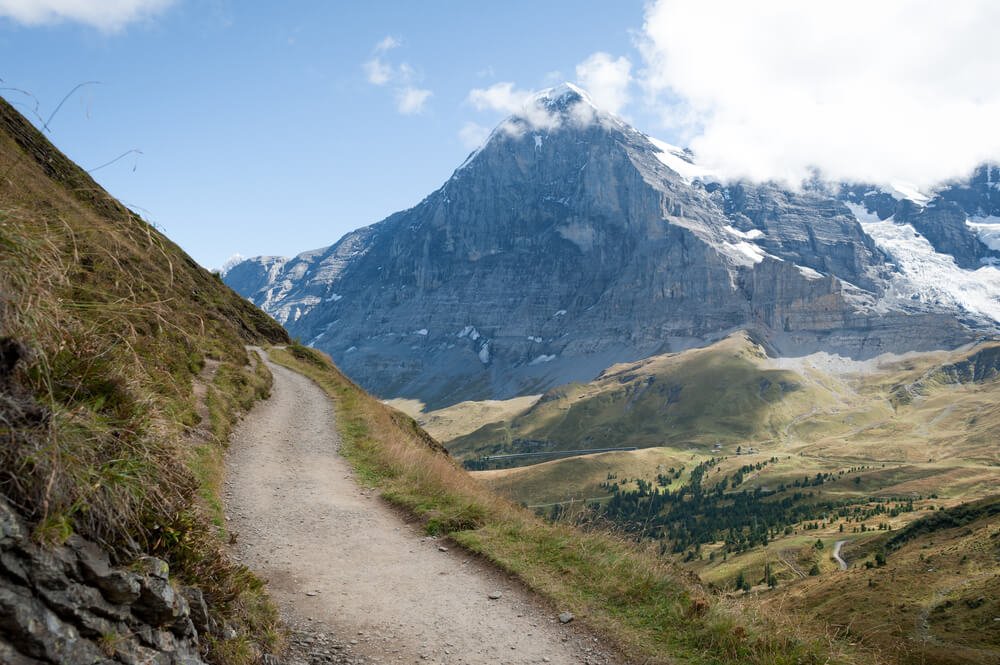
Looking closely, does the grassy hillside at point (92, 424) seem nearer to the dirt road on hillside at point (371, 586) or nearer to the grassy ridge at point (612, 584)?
→ the dirt road on hillside at point (371, 586)

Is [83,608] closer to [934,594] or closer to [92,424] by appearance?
[92,424]

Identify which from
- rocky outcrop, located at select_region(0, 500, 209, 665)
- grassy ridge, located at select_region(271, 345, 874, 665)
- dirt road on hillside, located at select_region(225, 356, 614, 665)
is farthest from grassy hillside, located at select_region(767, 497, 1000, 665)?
rocky outcrop, located at select_region(0, 500, 209, 665)

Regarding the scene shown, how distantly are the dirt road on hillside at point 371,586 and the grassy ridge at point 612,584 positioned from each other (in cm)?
55

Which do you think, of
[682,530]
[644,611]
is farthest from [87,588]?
[682,530]

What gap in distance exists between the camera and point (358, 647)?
872cm

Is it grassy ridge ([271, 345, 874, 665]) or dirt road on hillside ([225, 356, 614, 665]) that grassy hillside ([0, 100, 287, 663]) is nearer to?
dirt road on hillside ([225, 356, 614, 665])

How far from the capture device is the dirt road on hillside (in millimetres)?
8961

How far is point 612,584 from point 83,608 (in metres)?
8.69

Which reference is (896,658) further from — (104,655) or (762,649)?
(104,655)

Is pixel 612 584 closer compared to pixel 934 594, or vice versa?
pixel 612 584

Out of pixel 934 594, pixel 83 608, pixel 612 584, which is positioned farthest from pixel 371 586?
pixel 934 594

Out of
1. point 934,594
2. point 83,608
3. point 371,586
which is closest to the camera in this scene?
point 83,608

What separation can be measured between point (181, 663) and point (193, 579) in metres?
1.16

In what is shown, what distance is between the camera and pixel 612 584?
11078 millimetres
